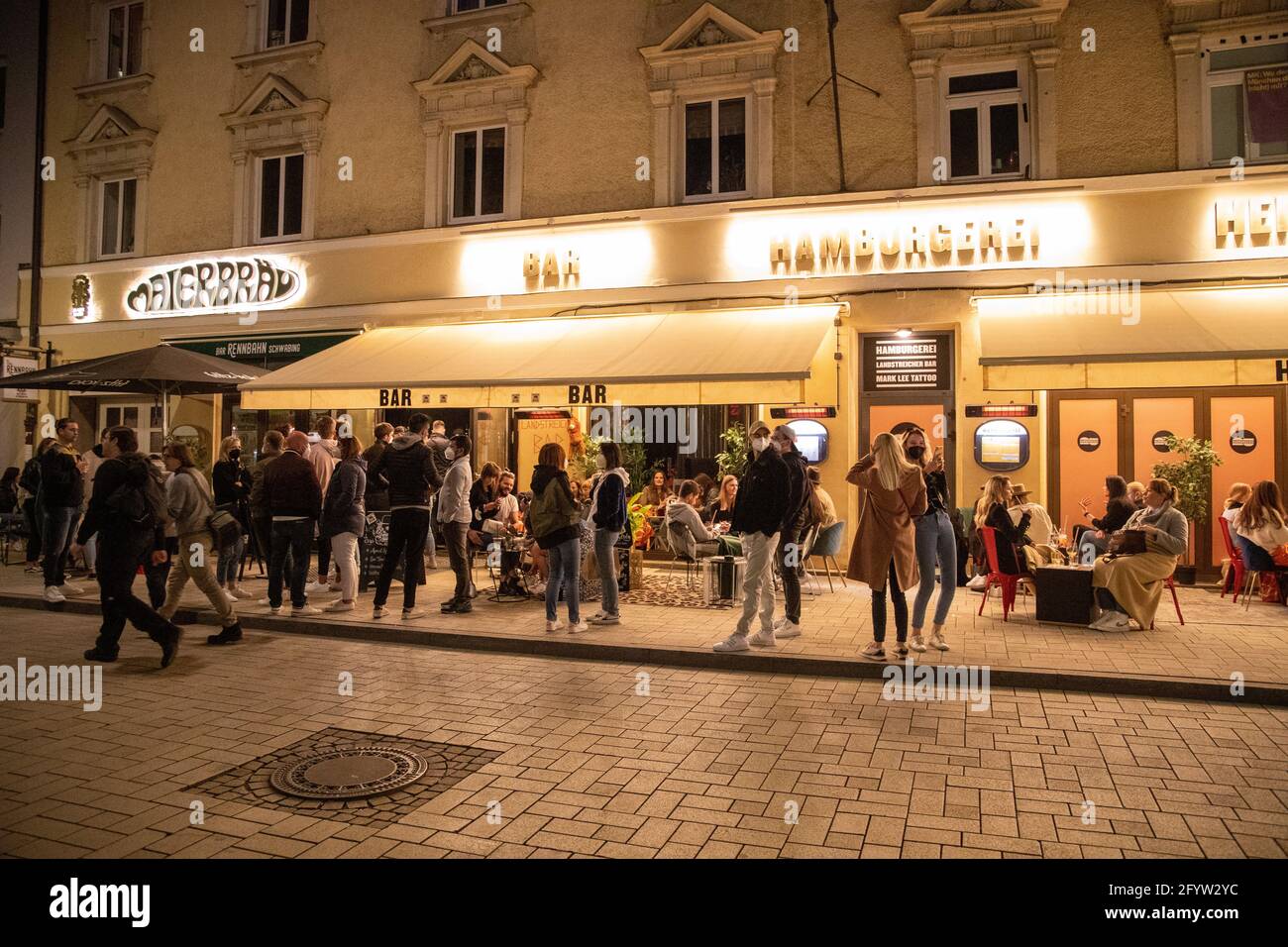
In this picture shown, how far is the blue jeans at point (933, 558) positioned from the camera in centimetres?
737

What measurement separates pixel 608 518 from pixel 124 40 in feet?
48.6

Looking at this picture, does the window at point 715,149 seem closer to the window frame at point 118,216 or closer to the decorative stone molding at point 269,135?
the decorative stone molding at point 269,135

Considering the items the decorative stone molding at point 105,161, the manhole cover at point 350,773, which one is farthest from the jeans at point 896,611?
the decorative stone molding at point 105,161

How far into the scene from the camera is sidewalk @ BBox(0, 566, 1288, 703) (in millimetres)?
6531

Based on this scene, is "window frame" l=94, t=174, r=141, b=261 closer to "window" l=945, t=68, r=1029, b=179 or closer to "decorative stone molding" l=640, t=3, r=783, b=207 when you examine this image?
"decorative stone molding" l=640, t=3, r=783, b=207

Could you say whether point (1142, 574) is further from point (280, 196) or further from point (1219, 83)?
point (280, 196)

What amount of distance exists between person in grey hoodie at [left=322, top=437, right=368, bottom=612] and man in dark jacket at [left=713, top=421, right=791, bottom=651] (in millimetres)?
4013

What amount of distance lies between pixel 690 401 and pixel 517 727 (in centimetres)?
605

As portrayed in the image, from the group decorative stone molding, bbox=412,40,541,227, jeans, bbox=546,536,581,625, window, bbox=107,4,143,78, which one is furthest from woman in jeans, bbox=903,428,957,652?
window, bbox=107,4,143,78

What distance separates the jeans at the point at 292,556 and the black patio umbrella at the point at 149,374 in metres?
3.70

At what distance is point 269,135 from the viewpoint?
14.9 meters

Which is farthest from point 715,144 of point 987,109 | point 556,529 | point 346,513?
point 346,513

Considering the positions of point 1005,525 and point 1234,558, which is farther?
point 1234,558

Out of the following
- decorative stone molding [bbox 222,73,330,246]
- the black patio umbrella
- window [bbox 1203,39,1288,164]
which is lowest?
the black patio umbrella
